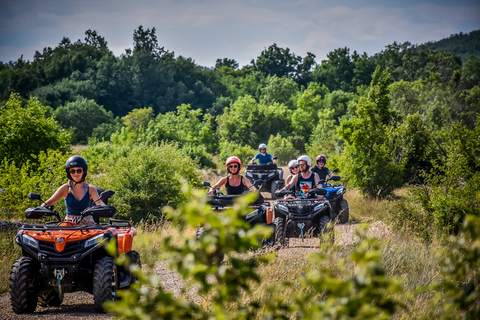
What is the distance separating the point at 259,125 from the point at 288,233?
125ft

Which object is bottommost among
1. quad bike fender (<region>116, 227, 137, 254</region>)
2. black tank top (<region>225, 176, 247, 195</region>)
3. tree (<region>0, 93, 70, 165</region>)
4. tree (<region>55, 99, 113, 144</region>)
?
quad bike fender (<region>116, 227, 137, 254</region>)

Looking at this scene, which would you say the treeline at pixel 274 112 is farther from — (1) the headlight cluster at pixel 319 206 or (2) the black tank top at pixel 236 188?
(2) the black tank top at pixel 236 188

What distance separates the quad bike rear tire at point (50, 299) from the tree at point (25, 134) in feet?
26.1

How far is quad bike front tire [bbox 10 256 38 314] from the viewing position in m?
5.98

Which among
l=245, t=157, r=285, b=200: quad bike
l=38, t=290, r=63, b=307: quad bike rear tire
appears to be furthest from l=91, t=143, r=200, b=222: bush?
l=245, t=157, r=285, b=200: quad bike

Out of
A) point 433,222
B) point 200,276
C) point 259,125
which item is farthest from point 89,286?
point 259,125

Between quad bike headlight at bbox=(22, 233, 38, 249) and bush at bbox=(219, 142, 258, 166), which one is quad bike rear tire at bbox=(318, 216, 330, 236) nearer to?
quad bike headlight at bbox=(22, 233, 38, 249)

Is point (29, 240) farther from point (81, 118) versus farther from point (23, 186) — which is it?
point (81, 118)

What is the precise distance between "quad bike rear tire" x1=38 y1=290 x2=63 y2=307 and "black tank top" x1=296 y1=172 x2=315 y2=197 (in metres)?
6.10

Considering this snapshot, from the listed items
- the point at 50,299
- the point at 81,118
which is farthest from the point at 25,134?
the point at 81,118

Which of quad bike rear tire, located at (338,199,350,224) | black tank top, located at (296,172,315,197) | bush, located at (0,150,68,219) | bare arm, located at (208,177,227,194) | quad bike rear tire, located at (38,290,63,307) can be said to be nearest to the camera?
quad bike rear tire, located at (38,290,63,307)

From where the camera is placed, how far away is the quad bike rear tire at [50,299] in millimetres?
6626

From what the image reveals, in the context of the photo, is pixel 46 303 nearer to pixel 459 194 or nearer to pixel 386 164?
pixel 459 194

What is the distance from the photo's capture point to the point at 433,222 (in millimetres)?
11539
